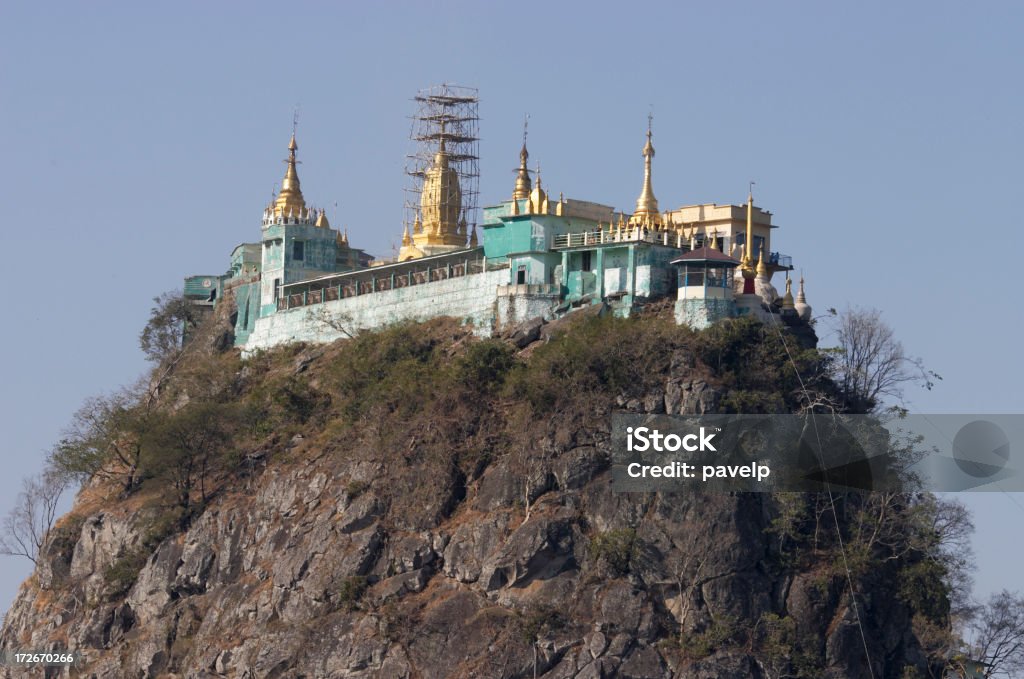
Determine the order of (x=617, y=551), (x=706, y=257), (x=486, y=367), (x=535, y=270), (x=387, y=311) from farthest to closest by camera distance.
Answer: (x=387, y=311)
(x=535, y=270)
(x=486, y=367)
(x=706, y=257)
(x=617, y=551)

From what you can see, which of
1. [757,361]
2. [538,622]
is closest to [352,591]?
[538,622]

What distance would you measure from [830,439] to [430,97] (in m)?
32.7

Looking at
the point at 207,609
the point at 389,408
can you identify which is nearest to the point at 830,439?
the point at 389,408

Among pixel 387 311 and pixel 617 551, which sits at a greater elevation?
pixel 387 311

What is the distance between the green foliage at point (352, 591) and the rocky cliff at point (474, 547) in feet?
0.25

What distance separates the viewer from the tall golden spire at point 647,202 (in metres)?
90.8

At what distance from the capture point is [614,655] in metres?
78.1

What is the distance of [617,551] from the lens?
79625mm

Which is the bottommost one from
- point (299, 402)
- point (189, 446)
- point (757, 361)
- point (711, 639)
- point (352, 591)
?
point (711, 639)

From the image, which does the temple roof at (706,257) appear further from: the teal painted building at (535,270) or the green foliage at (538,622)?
the green foliage at (538,622)

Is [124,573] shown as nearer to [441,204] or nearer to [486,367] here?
[486,367]

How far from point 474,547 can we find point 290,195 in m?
28.8

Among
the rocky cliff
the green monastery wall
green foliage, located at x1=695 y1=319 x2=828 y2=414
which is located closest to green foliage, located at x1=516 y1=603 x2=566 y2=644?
the rocky cliff

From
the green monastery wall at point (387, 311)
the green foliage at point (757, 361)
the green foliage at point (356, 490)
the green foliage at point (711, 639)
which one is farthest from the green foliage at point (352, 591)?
the green foliage at point (757, 361)
